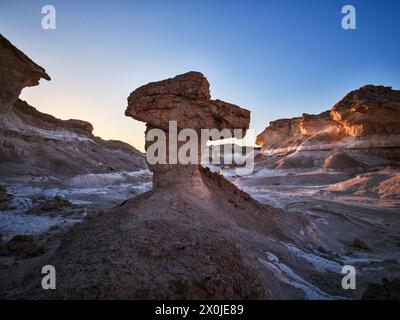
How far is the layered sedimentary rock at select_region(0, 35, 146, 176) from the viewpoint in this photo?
14.2 m

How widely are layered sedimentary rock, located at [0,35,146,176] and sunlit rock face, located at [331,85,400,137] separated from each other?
70.3ft

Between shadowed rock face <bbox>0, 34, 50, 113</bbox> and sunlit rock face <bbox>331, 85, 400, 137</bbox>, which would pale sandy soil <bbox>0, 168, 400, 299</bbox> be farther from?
sunlit rock face <bbox>331, 85, 400, 137</bbox>

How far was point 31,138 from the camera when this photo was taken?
17.3m

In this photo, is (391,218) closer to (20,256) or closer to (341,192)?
(341,192)

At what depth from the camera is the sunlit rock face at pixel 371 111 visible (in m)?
19.5

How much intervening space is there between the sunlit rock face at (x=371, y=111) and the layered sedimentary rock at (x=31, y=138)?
21.4m

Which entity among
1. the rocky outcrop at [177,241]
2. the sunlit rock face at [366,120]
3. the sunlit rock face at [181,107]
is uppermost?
the sunlit rock face at [366,120]

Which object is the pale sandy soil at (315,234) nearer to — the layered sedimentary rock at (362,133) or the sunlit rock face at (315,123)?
the layered sedimentary rock at (362,133)

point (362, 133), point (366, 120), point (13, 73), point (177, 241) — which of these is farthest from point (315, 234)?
point (362, 133)

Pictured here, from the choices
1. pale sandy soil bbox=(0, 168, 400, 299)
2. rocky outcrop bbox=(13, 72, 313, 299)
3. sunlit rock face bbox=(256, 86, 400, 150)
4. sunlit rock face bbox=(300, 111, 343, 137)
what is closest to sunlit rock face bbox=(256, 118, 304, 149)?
sunlit rock face bbox=(300, 111, 343, 137)

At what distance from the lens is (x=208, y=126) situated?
699 centimetres

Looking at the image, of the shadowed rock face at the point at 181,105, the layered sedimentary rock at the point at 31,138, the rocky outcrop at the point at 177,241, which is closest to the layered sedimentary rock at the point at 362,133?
the rocky outcrop at the point at 177,241

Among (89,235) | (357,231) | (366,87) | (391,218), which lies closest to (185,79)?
(89,235)

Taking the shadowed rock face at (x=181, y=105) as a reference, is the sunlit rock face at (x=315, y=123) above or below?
above
